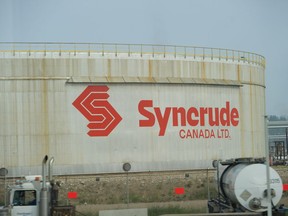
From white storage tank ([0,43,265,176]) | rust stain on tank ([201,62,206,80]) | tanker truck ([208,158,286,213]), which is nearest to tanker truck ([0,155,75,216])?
tanker truck ([208,158,286,213])

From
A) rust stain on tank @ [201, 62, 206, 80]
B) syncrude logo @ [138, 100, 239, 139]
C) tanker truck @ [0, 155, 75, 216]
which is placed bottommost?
tanker truck @ [0, 155, 75, 216]

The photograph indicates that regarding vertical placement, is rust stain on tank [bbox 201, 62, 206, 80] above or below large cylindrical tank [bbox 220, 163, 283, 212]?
above

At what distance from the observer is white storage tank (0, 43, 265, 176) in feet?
109

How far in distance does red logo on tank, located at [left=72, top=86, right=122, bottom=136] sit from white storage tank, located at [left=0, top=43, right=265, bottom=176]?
0.20ft

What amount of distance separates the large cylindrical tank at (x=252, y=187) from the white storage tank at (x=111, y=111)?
58.5 feet

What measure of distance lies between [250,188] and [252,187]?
7 centimetres

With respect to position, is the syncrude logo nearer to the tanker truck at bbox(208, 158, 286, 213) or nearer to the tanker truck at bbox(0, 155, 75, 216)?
the tanker truck at bbox(208, 158, 286, 213)

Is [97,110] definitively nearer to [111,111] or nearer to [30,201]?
[111,111]

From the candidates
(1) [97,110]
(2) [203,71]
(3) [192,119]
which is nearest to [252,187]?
(1) [97,110]

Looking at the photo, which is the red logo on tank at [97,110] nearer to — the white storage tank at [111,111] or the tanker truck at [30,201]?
the white storage tank at [111,111]

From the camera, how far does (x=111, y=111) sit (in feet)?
112

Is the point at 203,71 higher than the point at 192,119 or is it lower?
higher

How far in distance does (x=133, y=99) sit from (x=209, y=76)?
6.27 m

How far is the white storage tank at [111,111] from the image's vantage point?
33.4 meters
